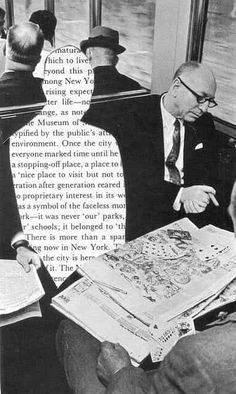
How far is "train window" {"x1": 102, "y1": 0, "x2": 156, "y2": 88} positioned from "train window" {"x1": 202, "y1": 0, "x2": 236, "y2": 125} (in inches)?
7.2

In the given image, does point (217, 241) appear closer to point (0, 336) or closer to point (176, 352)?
point (176, 352)

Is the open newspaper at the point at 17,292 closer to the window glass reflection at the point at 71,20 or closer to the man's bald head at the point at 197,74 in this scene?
the window glass reflection at the point at 71,20

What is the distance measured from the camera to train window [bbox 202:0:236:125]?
145cm

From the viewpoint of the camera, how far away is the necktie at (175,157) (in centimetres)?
160

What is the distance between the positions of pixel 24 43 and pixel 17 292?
66cm

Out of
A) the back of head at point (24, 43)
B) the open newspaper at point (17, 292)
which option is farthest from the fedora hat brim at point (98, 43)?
the open newspaper at point (17, 292)

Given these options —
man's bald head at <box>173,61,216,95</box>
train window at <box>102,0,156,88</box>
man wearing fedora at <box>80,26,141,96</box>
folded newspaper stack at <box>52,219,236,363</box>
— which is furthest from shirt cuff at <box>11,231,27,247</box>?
man's bald head at <box>173,61,216,95</box>

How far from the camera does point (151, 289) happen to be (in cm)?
130

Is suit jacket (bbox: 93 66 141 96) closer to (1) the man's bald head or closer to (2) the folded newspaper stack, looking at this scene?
(1) the man's bald head

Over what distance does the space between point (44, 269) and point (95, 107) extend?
1.64ft

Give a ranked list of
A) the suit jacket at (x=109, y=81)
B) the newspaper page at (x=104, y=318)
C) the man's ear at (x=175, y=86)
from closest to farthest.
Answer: the newspaper page at (x=104, y=318) < the suit jacket at (x=109, y=81) < the man's ear at (x=175, y=86)

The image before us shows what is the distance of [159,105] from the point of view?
1589mm

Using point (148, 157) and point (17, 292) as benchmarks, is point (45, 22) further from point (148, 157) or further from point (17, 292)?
point (17, 292)

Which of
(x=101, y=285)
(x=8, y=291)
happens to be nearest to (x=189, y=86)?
Answer: (x=101, y=285)
